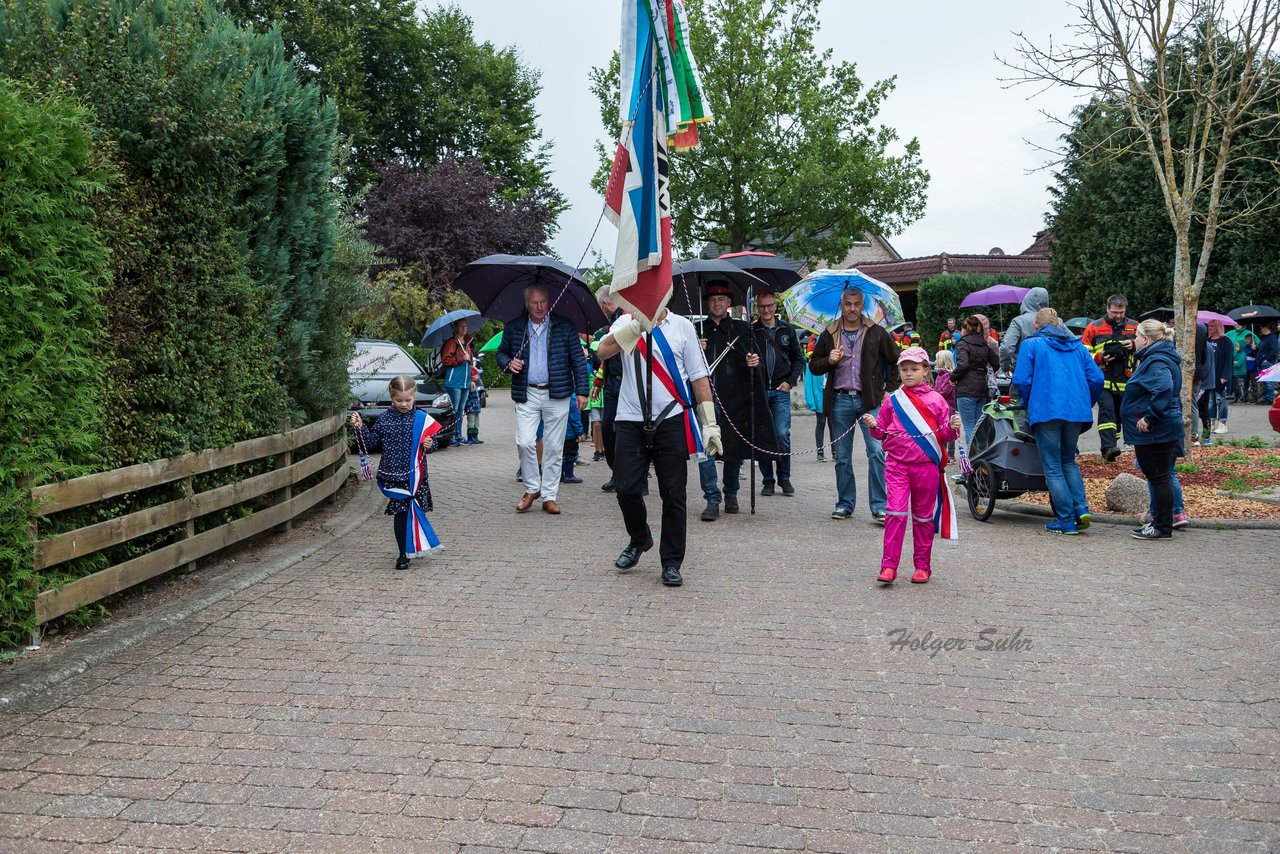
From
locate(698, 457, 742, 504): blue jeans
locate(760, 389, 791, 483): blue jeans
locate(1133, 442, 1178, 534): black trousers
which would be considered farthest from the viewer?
locate(760, 389, 791, 483): blue jeans

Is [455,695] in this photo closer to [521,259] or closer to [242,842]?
[242,842]

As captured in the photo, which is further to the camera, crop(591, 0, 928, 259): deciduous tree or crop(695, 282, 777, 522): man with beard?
crop(591, 0, 928, 259): deciduous tree

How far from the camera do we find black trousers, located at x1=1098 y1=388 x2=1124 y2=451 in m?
13.0

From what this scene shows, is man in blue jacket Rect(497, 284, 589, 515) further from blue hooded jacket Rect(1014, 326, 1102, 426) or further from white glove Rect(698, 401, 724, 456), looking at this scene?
blue hooded jacket Rect(1014, 326, 1102, 426)

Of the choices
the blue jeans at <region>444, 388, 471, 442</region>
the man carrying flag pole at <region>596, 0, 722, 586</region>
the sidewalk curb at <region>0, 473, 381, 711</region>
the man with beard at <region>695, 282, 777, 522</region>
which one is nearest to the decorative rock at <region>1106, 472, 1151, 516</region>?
the man with beard at <region>695, 282, 777, 522</region>

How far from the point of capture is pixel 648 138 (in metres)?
7.21

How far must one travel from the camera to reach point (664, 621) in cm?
605

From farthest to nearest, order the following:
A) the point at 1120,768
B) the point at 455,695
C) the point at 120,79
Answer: the point at 120,79 < the point at 455,695 < the point at 1120,768

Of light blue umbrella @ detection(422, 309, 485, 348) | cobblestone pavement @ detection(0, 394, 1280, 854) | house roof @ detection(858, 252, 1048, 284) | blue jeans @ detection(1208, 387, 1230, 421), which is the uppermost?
house roof @ detection(858, 252, 1048, 284)

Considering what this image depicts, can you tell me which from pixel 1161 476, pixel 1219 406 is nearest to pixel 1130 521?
pixel 1161 476

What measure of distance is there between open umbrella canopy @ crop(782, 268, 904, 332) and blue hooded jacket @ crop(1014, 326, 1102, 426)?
1496 millimetres

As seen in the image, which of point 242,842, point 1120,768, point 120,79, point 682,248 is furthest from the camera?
point 682,248

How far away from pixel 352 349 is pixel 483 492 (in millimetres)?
2231

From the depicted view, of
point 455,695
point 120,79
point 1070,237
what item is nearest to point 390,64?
point 1070,237
